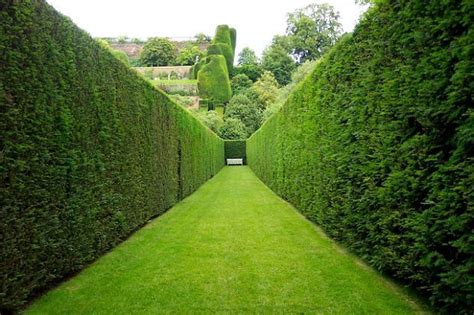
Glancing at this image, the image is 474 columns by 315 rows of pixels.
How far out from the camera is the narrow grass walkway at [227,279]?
11.9 feet

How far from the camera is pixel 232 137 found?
42500 mm

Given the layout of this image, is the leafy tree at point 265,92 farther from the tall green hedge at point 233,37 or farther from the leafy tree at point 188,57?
the leafy tree at point 188,57

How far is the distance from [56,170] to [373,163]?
384cm

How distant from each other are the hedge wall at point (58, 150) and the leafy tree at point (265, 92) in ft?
146

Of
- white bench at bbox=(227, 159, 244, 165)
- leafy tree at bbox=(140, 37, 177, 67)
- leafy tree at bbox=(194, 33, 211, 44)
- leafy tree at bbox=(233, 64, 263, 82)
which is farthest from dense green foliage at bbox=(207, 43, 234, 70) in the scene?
leafy tree at bbox=(194, 33, 211, 44)

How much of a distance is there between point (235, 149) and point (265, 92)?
47.4 feet

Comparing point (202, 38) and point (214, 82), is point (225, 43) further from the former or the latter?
point (202, 38)

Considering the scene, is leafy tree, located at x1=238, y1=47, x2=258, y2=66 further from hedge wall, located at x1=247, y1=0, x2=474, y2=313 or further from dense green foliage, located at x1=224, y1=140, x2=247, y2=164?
hedge wall, located at x1=247, y1=0, x2=474, y2=313

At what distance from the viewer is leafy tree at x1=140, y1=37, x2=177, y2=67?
285 feet

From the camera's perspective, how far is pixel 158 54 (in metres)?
86.5

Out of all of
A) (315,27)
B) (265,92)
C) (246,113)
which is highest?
(315,27)

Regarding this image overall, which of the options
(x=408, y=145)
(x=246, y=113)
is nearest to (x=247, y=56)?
(x=246, y=113)

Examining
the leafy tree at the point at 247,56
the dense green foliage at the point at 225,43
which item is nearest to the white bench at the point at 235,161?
the dense green foliage at the point at 225,43

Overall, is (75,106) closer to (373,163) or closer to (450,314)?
(373,163)
